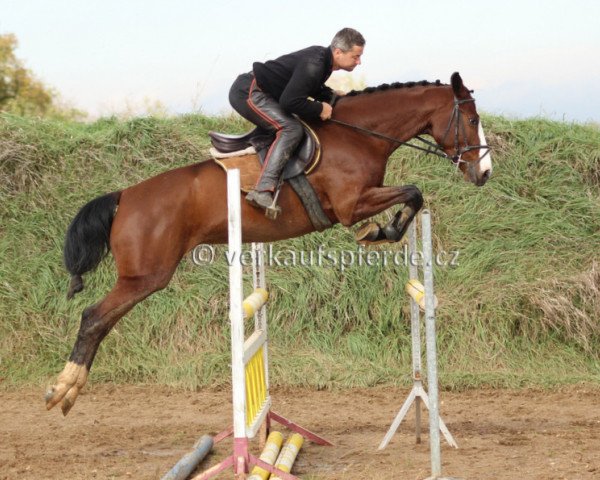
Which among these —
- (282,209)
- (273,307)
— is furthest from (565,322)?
→ (282,209)

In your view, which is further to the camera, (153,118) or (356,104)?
(153,118)

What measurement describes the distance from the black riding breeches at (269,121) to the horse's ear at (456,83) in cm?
104

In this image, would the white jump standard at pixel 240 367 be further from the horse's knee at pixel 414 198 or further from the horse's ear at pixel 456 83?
the horse's ear at pixel 456 83

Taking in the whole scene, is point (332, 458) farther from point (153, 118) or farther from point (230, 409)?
point (153, 118)

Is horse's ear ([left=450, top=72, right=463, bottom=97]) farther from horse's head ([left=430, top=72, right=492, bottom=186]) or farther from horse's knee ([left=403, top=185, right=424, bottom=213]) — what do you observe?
horse's knee ([left=403, top=185, right=424, bottom=213])

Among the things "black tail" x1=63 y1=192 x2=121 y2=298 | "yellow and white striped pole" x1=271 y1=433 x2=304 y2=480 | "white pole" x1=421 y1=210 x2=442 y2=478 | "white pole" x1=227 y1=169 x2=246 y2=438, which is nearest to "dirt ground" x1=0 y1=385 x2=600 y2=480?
"yellow and white striped pole" x1=271 y1=433 x2=304 y2=480

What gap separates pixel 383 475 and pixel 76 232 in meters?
2.52

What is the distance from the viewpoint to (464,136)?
17.0 feet

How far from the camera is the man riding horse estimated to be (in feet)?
16.1

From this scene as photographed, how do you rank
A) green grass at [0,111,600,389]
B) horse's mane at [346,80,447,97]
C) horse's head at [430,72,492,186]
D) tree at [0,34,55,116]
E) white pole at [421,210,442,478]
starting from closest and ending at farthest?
white pole at [421,210,442,478]
horse's head at [430,72,492,186]
horse's mane at [346,80,447,97]
green grass at [0,111,600,389]
tree at [0,34,55,116]

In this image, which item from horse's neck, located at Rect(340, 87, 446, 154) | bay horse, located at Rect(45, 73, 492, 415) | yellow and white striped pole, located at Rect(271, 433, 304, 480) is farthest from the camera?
horse's neck, located at Rect(340, 87, 446, 154)

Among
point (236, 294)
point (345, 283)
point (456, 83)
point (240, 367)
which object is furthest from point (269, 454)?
point (345, 283)

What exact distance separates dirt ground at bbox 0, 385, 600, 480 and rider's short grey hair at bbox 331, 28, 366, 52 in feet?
8.68

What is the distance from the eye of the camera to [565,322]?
8039 millimetres
